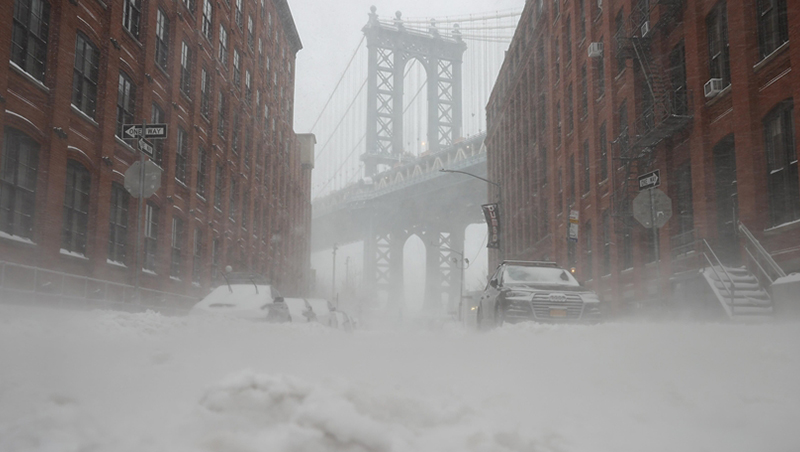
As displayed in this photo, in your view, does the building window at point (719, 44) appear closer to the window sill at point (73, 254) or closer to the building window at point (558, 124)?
the building window at point (558, 124)

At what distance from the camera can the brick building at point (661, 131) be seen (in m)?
15.0

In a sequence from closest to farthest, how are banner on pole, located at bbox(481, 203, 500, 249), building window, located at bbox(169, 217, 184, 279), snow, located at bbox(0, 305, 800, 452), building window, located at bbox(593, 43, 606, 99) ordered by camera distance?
snow, located at bbox(0, 305, 800, 452), building window, located at bbox(169, 217, 184, 279), building window, located at bbox(593, 43, 606, 99), banner on pole, located at bbox(481, 203, 500, 249)

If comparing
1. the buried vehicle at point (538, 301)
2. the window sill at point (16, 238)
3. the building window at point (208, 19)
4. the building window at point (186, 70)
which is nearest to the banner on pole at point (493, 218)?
the building window at point (186, 70)

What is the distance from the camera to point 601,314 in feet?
42.8

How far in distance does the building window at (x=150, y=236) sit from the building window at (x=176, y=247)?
169 centimetres

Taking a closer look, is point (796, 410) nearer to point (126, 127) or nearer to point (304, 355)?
point (304, 355)

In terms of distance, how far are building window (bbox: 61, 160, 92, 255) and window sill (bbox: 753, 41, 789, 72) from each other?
17.2 m

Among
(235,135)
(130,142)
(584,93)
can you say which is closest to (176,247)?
(130,142)

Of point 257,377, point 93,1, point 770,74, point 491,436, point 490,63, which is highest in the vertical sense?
point 490,63

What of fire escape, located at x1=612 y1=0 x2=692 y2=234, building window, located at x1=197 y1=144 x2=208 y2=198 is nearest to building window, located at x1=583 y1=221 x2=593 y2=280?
fire escape, located at x1=612 y1=0 x2=692 y2=234

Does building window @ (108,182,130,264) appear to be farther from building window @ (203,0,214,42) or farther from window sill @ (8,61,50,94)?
building window @ (203,0,214,42)

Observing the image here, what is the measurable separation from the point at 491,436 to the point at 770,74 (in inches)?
571

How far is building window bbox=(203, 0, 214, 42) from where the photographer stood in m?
29.7

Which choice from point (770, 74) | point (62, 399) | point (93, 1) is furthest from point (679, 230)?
point (62, 399)
